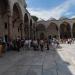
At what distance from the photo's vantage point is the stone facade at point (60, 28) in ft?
176

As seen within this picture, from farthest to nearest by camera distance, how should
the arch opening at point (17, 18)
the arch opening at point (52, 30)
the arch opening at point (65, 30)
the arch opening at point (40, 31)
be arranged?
the arch opening at point (52, 30)
the arch opening at point (40, 31)
the arch opening at point (65, 30)
the arch opening at point (17, 18)

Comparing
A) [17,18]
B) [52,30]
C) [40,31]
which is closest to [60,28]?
[52,30]

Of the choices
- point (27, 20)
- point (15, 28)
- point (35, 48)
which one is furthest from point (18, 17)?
point (35, 48)

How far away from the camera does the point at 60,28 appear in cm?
5647

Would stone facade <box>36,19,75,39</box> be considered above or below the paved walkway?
above

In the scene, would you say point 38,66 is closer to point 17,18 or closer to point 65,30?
point 17,18

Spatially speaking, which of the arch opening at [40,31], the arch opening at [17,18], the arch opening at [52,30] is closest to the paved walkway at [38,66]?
the arch opening at [17,18]

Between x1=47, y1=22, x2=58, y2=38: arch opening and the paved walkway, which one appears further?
x1=47, y1=22, x2=58, y2=38: arch opening

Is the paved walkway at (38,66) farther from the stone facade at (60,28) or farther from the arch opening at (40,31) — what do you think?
the arch opening at (40,31)

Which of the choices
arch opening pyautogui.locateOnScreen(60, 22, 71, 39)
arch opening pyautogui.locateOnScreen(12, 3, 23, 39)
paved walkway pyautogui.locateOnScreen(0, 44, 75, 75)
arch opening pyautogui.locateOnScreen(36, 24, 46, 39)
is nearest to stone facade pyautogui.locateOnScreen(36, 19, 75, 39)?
arch opening pyautogui.locateOnScreen(60, 22, 71, 39)

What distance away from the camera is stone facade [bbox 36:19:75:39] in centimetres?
5372

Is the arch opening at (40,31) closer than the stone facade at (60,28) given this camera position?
No

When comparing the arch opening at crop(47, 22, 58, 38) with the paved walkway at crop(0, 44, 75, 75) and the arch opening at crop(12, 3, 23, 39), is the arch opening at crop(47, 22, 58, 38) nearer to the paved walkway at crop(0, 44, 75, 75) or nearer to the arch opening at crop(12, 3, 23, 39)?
the arch opening at crop(12, 3, 23, 39)

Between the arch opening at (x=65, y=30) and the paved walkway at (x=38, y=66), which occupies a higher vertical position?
the arch opening at (x=65, y=30)
